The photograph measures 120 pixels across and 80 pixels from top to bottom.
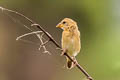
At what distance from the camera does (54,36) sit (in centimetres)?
944

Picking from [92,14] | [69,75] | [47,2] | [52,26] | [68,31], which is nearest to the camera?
[68,31]

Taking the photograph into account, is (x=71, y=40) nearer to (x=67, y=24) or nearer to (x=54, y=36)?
(x=67, y=24)

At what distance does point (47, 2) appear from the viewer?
10.6 metres

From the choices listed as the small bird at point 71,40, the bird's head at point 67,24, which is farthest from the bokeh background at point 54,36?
the bird's head at point 67,24

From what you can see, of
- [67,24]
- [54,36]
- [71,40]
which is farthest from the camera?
[54,36]

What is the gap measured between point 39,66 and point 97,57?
96 centimetres

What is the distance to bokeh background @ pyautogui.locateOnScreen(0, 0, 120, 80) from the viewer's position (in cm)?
923

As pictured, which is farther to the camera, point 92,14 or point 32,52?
point 92,14

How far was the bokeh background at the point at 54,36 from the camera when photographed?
923 cm

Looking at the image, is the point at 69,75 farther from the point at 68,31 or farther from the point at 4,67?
the point at 68,31

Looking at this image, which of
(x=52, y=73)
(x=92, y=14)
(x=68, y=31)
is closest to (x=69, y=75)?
(x=52, y=73)

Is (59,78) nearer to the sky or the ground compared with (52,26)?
nearer to the ground

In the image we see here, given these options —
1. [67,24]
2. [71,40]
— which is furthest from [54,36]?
[67,24]

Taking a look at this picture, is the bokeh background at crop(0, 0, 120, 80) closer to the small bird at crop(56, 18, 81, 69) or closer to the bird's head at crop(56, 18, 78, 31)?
the small bird at crop(56, 18, 81, 69)
